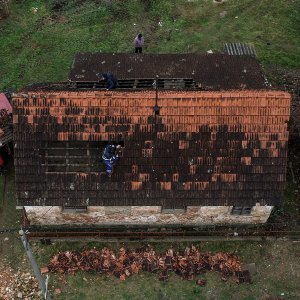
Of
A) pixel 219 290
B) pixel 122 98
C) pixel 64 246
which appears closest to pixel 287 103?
pixel 122 98

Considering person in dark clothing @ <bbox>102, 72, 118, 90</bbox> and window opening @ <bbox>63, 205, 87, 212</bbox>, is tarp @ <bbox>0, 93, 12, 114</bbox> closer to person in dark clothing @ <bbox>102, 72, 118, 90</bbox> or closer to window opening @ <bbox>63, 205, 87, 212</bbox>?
person in dark clothing @ <bbox>102, 72, 118, 90</bbox>

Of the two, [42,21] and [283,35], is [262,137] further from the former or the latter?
[42,21]

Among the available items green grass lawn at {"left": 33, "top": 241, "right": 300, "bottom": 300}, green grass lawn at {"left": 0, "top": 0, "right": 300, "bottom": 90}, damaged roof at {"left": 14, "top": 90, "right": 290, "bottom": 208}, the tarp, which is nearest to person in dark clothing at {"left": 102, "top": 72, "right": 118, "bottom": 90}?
damaged roof at {"left": 14, "top": 90, "right": 290, "bottom": 208}

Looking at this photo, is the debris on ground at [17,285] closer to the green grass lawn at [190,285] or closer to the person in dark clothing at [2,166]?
the green grass lawn at [190,285]

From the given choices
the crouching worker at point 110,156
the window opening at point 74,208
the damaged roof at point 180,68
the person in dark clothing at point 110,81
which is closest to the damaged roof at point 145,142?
the crouching worker at point 110,156

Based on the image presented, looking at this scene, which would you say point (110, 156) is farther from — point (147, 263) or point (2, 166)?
point (2, 166)
